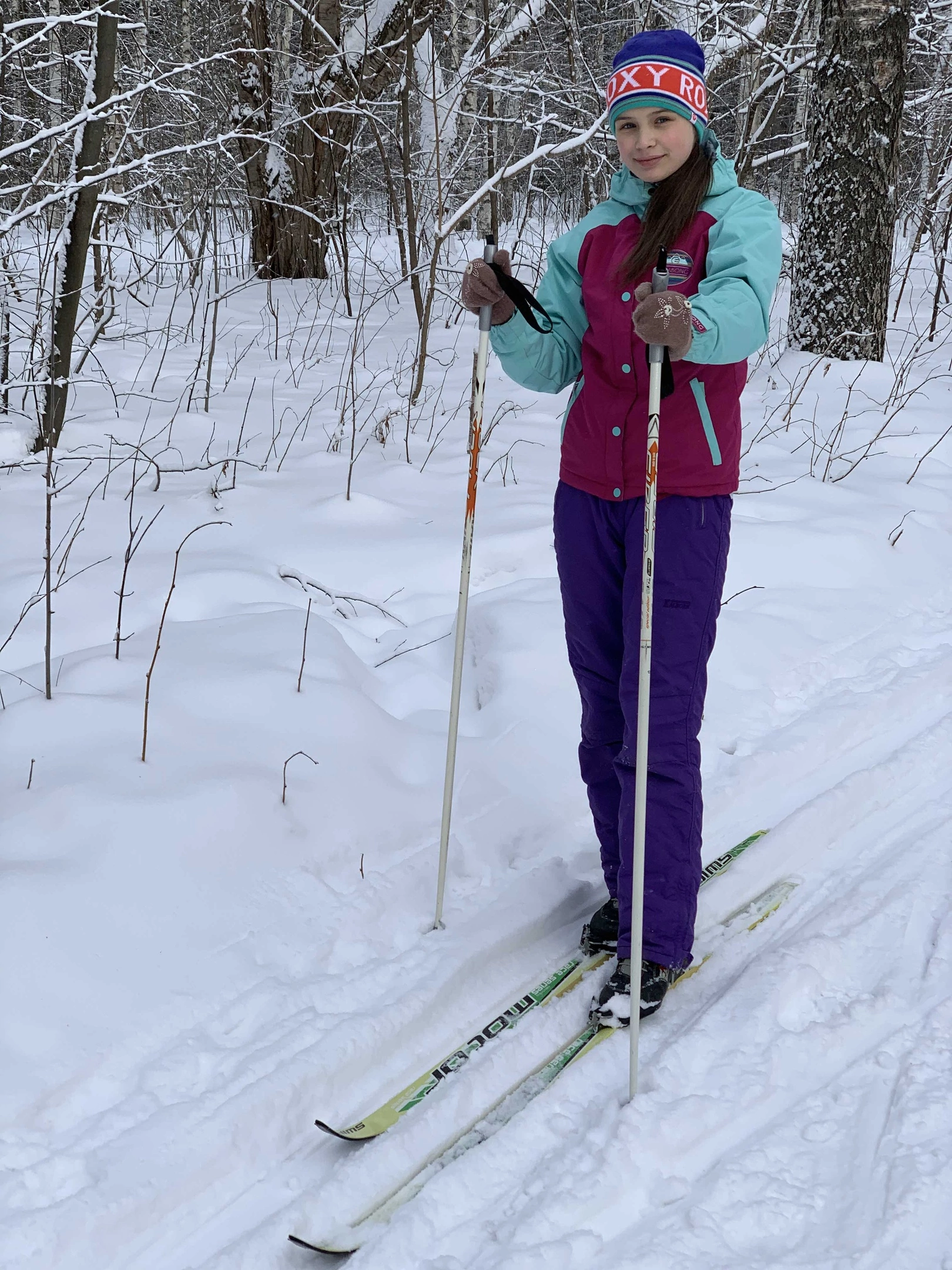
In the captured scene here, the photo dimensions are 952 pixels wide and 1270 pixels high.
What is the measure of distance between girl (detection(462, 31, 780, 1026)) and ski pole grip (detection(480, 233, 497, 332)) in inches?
0.4

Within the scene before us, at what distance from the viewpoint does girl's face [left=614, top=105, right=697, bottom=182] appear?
6.51 ft

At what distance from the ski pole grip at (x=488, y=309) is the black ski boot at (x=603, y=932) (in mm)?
1330

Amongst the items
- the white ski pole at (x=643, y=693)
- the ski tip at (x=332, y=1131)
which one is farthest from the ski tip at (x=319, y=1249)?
the white ski pole at (x=643, y=693)

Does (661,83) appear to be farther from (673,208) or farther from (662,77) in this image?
(673,208)

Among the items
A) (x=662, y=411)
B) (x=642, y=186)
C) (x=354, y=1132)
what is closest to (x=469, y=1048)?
(x=354, y=1132)

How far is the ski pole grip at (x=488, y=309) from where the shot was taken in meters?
2.16

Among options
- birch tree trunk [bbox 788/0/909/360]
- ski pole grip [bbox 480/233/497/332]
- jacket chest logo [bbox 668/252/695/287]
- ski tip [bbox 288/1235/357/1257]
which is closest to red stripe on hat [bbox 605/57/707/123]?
jacket chest logo [bbox 668/252/695/287]

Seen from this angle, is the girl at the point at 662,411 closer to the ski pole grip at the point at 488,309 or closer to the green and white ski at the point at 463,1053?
the ski pole grip at the point at 488,309

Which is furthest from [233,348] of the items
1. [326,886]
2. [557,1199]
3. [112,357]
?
[557,1199]

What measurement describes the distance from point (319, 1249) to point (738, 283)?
177 cm

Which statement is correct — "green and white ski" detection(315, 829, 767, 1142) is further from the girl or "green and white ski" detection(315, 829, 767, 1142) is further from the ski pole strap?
the ski pole strap

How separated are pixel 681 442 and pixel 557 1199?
54.5 inches

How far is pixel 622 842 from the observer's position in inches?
90.5

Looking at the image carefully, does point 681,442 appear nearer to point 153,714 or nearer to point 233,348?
point 153,714
